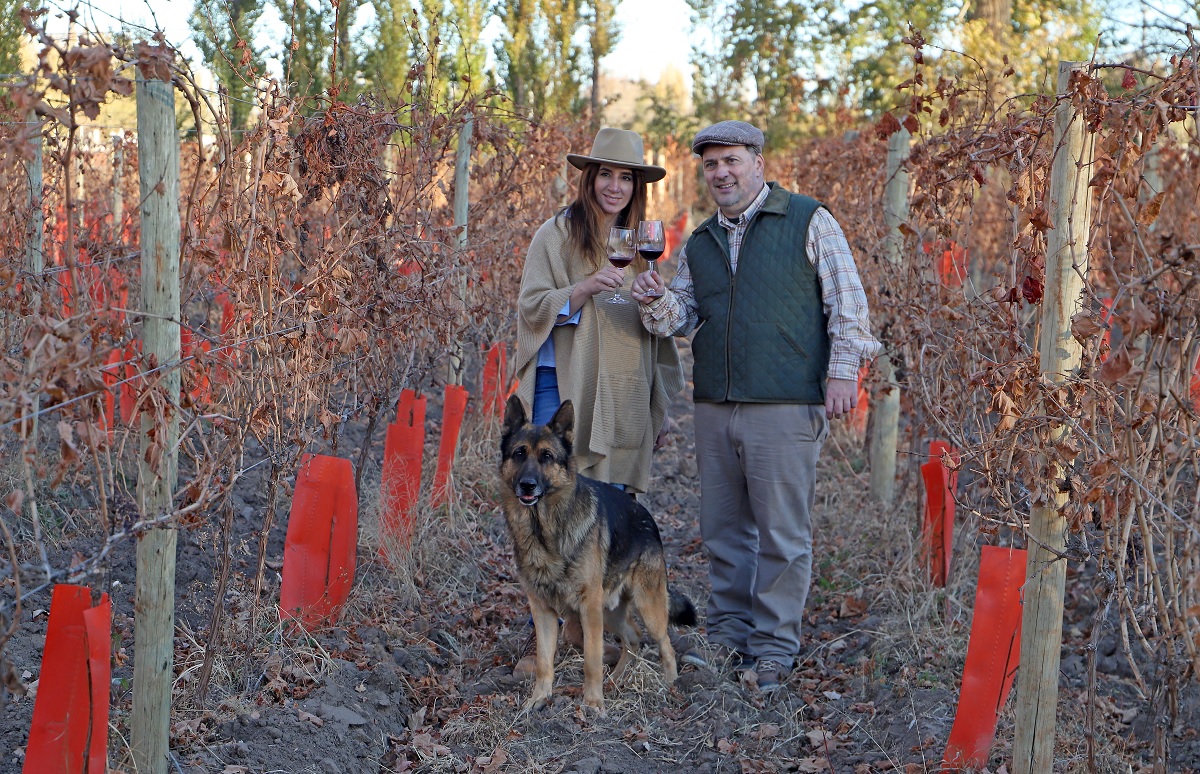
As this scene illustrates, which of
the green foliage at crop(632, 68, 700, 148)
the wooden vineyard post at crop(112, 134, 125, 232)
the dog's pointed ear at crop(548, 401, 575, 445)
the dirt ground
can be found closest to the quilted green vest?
the dog's pointed ear at crop(548, 401, 575, 445)

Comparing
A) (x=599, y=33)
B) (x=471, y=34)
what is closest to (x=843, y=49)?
(x=599, y=33)

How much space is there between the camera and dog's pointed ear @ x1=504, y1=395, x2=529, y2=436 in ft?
14.7

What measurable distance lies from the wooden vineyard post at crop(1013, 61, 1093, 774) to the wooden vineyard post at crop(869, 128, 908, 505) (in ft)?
11.3

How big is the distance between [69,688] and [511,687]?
7.70ft

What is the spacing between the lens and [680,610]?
16.7 ft

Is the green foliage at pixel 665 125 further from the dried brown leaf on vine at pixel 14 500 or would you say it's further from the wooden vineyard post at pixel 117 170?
the dried brown leaf on vine at pixel 14 500

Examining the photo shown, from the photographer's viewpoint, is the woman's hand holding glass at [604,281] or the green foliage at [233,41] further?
the green foliage at [233,41]

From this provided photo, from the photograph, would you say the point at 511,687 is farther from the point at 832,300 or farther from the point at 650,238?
the point at 832,300

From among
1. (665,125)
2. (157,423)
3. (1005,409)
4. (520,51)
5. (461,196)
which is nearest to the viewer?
(157,423)

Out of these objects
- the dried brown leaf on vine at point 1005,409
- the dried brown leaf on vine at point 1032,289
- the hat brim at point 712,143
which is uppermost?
the hat brim at point 712,143

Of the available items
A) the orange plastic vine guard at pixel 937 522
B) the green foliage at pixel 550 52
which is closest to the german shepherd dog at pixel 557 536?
the orange plastic vine guard at pixel 937 522

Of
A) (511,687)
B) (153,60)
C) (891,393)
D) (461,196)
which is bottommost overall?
(511,687)

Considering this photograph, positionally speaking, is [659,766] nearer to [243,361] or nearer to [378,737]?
[378,737]

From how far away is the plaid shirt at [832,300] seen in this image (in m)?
4.60
